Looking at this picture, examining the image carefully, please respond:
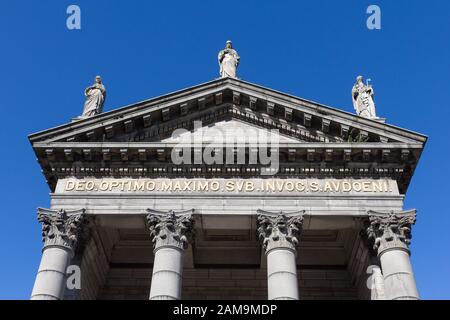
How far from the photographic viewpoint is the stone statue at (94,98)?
24516mm

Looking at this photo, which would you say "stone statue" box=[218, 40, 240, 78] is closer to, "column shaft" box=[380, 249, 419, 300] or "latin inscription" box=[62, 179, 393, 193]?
"latin inscription" box=[62, 179, 393, 193]

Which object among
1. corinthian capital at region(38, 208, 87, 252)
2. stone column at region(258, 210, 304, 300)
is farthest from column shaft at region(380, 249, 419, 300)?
corinthian capital at region(38, 208, 87, 252)

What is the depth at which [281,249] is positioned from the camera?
2048cm

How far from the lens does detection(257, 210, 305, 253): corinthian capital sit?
20766 millimetres

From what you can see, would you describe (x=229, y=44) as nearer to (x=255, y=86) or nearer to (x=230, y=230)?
(x=255, y=86)

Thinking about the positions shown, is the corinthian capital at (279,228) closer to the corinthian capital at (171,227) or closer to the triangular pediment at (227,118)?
the corinthian capital at (171,227)

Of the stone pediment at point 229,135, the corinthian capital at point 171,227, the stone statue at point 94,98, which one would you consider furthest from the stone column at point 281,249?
the stone statue at point 94,98

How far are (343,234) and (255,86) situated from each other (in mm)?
7530

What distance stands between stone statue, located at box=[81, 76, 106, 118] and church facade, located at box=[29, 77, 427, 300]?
1.52 meters

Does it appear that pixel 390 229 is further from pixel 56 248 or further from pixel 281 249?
pixel 56 248

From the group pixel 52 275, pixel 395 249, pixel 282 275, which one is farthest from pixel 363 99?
pixel 52 275
